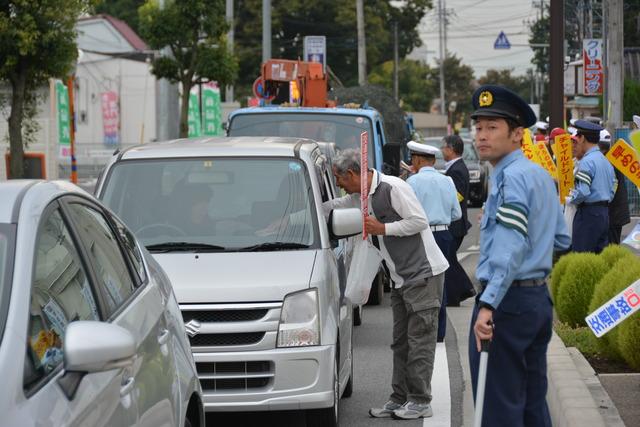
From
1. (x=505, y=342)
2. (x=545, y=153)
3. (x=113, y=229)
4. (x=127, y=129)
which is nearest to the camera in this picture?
(x=113, y=229)

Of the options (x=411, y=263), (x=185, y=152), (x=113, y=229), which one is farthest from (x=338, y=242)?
(x=113, y=229)

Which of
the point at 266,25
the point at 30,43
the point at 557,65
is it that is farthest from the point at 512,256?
the point at 266,25

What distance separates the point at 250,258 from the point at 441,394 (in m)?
2.29

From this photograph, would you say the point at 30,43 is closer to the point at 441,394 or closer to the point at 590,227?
the point at 590,227

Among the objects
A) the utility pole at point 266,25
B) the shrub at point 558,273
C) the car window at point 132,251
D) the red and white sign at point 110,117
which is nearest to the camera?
the car window at point 132,251

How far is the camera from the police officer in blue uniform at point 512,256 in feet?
18.3

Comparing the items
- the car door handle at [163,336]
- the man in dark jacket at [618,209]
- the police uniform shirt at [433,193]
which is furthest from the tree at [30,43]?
the car door handle at [163,336]

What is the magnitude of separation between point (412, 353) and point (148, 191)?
2.04 meters

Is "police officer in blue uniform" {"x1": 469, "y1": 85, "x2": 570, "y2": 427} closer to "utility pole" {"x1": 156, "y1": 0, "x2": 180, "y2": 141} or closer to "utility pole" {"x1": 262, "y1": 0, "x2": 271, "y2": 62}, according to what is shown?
"utility pole" {"x1": 156, "y1": 0, "x2": 180, "y2": 141}

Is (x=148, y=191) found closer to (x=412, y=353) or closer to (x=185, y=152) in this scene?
(x=185, y=152)

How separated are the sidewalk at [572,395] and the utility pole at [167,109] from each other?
20.0m

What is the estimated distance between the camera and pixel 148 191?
8.41 metres

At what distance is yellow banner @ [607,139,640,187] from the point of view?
8.27 meters

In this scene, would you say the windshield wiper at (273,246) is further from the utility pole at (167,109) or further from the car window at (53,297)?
the utility pole at (167,109)
